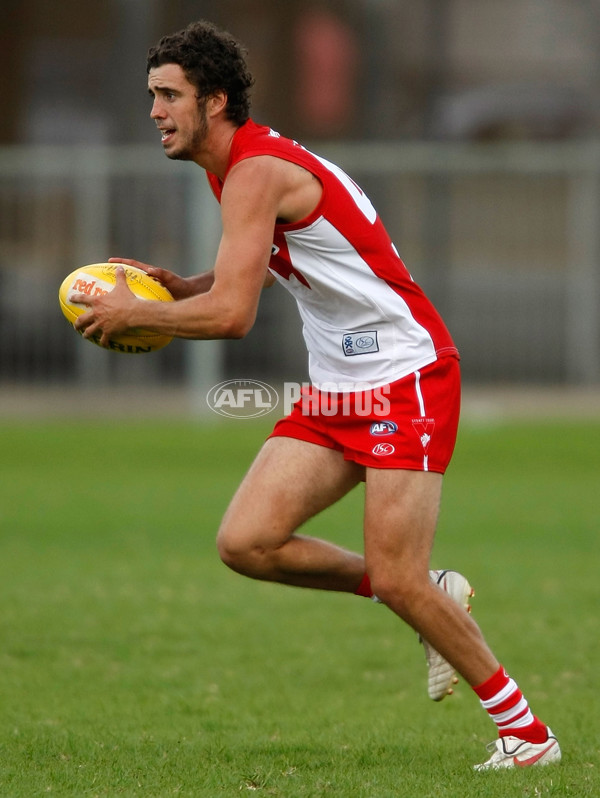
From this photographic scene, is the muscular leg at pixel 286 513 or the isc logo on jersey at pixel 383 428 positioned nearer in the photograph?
the isc logo on jersey at pixel 383 428

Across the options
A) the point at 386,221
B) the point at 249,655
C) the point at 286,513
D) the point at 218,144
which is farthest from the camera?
the point at 386,221

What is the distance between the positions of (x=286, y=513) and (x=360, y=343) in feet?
2.25

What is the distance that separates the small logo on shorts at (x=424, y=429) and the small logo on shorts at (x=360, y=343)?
12.4 inches

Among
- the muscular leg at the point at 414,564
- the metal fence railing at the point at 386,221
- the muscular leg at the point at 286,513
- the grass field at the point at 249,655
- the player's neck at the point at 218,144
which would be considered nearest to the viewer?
the grass field at the point at 249,655

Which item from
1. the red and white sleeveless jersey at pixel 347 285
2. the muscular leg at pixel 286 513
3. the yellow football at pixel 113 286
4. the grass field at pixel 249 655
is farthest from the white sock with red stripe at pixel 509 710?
the yellow football at pixel 113 286

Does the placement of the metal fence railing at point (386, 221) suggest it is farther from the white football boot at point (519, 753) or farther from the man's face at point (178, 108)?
the white football boot at point (519, 753)

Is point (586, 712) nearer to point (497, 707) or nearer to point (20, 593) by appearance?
point (497, 707)

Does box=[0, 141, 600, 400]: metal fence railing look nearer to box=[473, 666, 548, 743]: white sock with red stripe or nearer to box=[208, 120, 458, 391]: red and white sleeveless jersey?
box=[208, 120, 458, 391]: red and white sleeveless jersey

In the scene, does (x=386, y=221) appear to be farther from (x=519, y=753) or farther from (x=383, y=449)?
(x=519, y=753)

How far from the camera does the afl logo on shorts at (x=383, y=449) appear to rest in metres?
4.91

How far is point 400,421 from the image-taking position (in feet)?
16.2

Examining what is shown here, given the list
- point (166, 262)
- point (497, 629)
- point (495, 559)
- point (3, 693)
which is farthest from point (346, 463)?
point (166, 262)

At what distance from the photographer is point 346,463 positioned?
5148 mm

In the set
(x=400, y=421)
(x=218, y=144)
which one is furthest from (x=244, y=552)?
(x=218, y=144)
